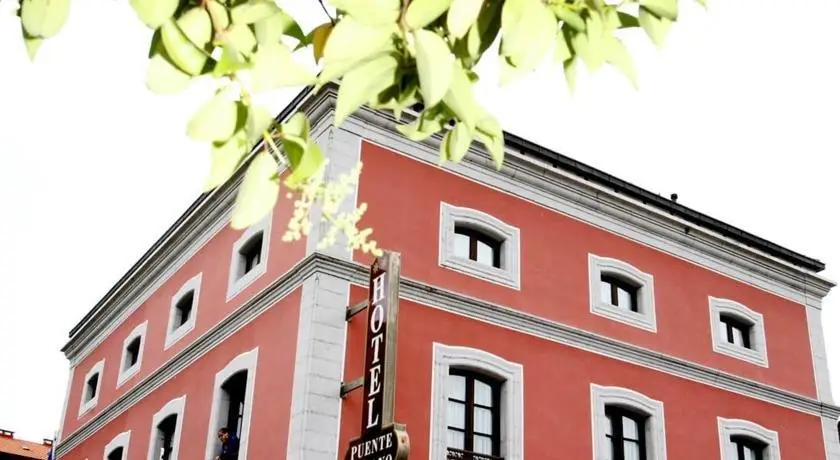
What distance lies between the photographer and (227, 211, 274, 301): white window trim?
50.0ft

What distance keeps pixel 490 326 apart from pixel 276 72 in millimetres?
12854

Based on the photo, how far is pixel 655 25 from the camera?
94.1 inches

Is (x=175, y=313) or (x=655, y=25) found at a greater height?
(x=175, y=313)

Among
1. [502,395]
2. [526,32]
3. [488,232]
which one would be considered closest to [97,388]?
[488,232]

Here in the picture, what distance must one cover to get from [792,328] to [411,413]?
9651 millimetres

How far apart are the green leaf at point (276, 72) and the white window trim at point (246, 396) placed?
12602 mm

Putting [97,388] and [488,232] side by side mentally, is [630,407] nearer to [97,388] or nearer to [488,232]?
[488,232]

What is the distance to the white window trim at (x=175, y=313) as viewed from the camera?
1731 cm

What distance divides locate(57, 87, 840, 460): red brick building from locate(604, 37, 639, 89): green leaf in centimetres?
1058

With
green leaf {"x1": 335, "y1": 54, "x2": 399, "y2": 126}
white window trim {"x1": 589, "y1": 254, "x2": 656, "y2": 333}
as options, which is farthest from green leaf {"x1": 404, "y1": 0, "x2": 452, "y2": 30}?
white window trim {"x1": 589, "y1": 254, "x2": 656, "y2": 333}

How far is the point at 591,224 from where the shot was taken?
54.9ft

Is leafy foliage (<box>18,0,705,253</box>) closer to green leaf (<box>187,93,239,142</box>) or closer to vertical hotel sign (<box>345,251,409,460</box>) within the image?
green leaf (<box>187,93,239,142</box>)

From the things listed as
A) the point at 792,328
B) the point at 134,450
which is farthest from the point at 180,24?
the point at 792,328

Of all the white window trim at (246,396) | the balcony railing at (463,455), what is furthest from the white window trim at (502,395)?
the white window trim at (246,396)
